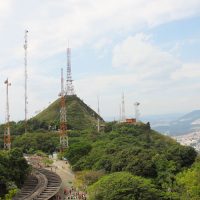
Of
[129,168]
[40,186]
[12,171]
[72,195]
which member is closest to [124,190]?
[72,195]

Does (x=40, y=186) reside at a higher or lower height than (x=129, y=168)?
lower

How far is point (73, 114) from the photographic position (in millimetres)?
119438

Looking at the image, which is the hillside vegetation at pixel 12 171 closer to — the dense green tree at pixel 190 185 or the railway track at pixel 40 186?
the railway track at pixel 40 186

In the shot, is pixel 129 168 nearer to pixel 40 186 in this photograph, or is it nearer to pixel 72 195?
pixel 72 195

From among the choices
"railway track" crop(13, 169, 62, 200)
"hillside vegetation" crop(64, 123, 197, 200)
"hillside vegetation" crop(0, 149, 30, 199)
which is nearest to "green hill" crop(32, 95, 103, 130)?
"hillside vegetation" crop(64, 123, 197, 200)

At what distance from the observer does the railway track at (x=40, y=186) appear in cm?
4528

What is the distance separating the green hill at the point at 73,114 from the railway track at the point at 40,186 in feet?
164

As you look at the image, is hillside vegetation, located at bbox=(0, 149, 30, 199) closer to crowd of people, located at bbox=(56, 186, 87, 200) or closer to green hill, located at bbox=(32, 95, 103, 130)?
crowd of people, located at bbox=(56, 186, 87, 200)

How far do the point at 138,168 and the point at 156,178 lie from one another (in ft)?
7.29

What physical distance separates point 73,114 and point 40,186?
69798 mm

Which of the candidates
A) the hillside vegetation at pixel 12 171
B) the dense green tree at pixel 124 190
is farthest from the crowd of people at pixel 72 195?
the dense green tree at pixel 124 190

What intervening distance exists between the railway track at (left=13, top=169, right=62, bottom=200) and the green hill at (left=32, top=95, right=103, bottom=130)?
49902mm

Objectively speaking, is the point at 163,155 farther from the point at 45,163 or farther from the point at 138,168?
the point at 45,163

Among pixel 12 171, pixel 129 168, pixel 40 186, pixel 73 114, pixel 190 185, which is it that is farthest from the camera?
pixel 73 114
